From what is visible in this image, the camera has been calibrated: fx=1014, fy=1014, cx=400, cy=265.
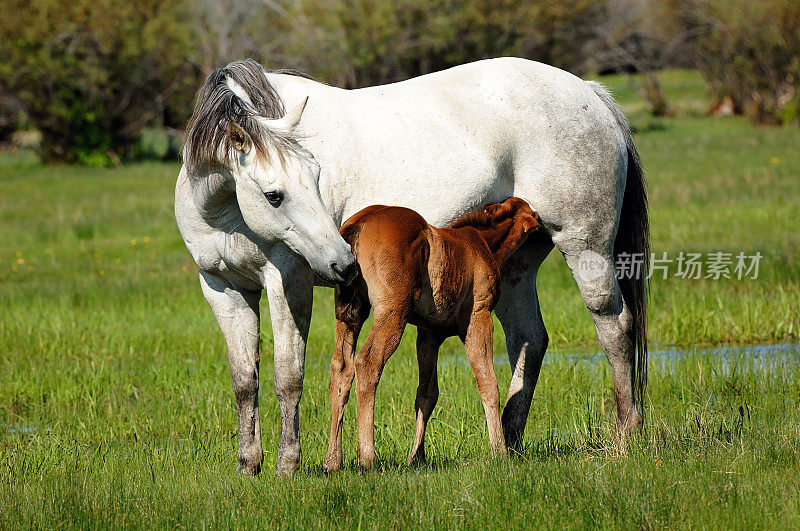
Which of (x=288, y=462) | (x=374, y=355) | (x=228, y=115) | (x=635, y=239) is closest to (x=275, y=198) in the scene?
(x=228, y=115)

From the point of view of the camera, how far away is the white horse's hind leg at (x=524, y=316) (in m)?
6.32

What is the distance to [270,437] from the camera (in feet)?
20.8

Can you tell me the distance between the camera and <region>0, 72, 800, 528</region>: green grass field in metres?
4.28

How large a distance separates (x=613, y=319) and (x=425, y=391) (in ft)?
5.82

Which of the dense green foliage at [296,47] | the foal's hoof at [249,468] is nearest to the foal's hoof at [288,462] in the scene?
the foal's hoof at [249,468]

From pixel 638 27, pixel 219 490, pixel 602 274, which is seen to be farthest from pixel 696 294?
pixel 638 27

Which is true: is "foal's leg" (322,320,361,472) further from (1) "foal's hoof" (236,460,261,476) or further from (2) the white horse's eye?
(1) "foal's hoof" (236,460,261,476)

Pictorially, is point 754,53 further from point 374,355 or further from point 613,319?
point 374,355

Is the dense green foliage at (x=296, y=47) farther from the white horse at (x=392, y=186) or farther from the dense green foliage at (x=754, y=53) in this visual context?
the white horse at (x=392, y=186)

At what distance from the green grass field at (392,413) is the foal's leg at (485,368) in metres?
0.16

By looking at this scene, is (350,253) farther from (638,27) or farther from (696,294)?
(638,27)

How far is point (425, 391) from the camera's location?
5023 millimetres

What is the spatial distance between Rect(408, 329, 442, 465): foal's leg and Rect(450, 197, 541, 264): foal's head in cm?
56

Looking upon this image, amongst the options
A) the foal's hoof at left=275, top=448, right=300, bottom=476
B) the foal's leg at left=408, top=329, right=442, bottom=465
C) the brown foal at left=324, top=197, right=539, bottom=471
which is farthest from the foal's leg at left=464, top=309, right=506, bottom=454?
the foal's hoof at left=275, top=448, right=300, bottom=476
